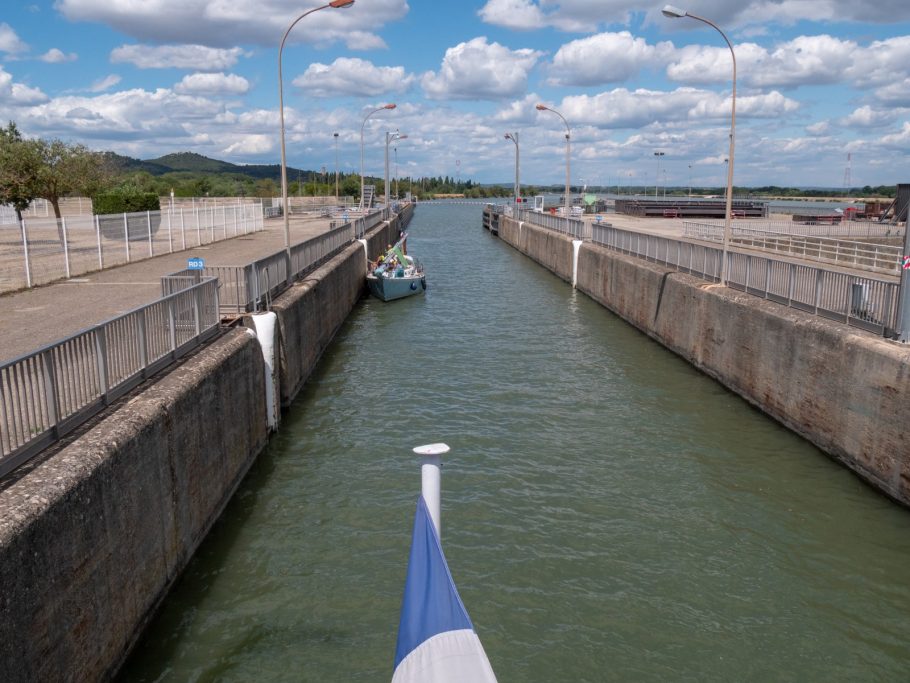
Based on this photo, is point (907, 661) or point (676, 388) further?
point (676, 388)

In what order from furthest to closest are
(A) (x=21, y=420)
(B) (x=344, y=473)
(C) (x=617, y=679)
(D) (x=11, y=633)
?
(B) (x=344, y=473) → (C) (x=617, y=679) → (A) (x=21, y=420) → (D) (x=11, y=633)

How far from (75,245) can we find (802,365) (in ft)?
64.0

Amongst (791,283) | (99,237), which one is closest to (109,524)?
(791,283)

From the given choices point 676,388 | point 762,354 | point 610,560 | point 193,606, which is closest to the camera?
point 193,606

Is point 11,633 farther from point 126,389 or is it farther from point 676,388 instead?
point 676,388

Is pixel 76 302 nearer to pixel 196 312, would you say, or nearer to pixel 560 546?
pixel 196 312

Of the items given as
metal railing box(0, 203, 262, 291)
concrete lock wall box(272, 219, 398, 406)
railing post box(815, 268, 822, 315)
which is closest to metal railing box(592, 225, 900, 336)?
railing post box(815, 268, 822, 315)

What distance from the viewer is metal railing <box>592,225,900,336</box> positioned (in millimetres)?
12586

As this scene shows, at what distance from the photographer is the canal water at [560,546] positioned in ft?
25.1

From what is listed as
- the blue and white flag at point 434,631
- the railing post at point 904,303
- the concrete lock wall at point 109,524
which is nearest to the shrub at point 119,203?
the concrete lock wall at point 109,524

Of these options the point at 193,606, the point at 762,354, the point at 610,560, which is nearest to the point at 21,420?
the point at 193,606

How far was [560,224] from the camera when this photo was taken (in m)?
44.0

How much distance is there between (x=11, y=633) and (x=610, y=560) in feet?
21.6

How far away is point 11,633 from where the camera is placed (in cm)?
511
